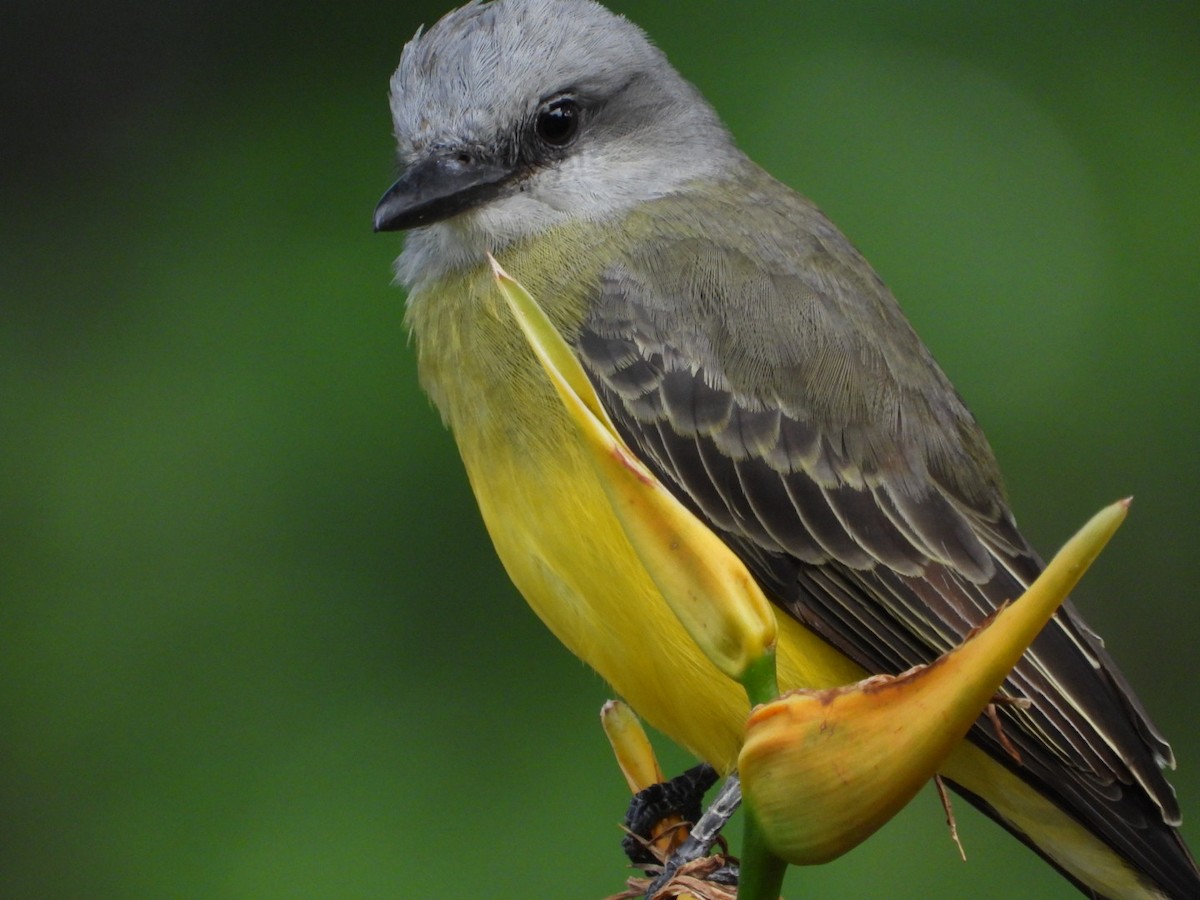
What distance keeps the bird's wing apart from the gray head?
17 cm

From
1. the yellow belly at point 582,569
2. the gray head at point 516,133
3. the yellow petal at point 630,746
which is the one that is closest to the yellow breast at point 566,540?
the yellow belly at point 582,569

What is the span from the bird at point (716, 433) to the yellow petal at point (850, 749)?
43.8 inches

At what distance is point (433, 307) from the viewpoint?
247 cm

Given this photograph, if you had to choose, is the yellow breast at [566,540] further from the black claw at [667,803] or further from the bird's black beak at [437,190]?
the black claw at [667,803]

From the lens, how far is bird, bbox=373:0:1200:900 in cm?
213

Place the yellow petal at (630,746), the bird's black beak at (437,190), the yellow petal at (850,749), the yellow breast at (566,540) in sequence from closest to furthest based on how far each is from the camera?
the yellow petal at (850,749) < the yellow petal at (630,746) < the yellow breast at (566,540) < the bird's black beak at (437,190)

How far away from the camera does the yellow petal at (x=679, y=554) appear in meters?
0.96

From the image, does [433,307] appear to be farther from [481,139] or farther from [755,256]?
[755,256]

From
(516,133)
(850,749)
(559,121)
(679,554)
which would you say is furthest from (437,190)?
(850,749)

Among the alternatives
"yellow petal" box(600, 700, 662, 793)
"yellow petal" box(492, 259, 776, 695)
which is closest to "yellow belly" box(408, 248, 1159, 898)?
"yellow petal" box(600, 700, 662, 793)

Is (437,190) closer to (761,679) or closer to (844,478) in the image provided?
(844,478)

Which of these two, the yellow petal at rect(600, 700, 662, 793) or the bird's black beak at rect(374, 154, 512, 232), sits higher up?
the bird's black beak at rect(374, 154, 512, 232)

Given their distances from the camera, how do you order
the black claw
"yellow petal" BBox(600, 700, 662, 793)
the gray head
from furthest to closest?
the black claw < the gray head < "yellow petal" BBox(600, 700, 662, 793)

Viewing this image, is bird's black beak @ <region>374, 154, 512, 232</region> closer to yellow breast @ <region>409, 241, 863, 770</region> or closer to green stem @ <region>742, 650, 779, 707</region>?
yellow breast @ <region>409, 241, 863, 770</region>
